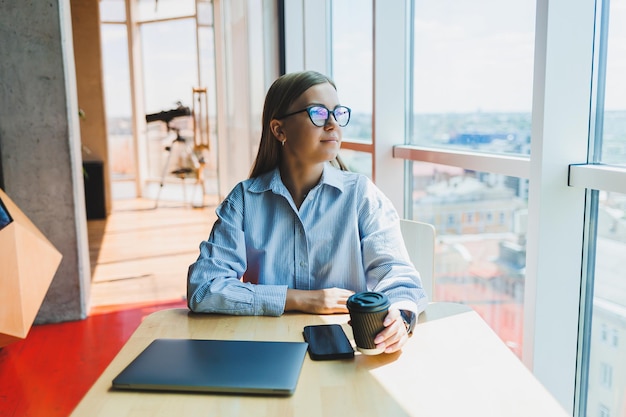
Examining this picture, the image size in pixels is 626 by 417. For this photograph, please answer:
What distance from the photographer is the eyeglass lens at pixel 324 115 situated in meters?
1.60

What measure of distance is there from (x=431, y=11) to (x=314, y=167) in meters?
1.29

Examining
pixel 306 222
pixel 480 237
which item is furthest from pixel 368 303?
pixel 480 237

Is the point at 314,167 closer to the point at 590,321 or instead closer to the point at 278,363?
the point at 278,363

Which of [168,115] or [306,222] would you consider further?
[168,115]

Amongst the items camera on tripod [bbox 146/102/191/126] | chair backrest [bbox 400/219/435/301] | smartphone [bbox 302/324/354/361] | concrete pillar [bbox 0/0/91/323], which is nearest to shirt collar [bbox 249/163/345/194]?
chair backrest [bbox 400/219/435/301]

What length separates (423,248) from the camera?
1.81m

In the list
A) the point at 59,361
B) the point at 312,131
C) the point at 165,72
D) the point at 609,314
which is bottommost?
the point at 59,361

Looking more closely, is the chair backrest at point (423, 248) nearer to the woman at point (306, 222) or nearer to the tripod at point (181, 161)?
the woman at point (306, 222)

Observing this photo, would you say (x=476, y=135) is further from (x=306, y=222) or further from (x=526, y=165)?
(x=306, y=222)

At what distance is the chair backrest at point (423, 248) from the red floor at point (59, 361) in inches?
62.5

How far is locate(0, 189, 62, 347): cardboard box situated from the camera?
102 inches

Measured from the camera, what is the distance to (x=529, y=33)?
1.89 meters


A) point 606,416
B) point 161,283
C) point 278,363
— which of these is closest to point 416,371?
point 278,363

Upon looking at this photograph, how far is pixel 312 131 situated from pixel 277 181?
A: 17cm
